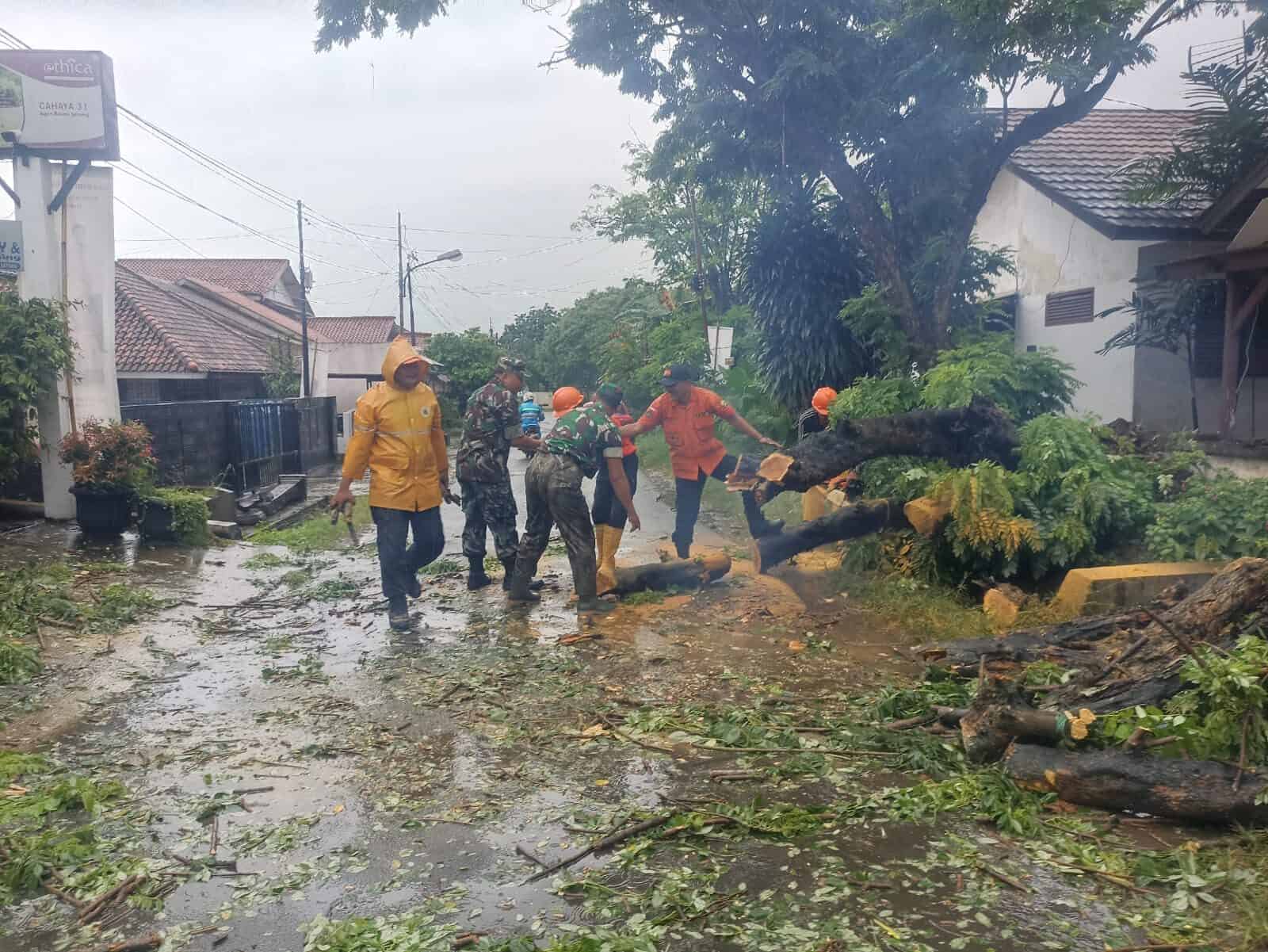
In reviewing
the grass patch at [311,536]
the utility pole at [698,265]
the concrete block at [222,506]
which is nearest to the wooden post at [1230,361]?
the grass patch at [311,536]

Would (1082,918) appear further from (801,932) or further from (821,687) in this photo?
(821,687)

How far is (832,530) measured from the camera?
8.39m

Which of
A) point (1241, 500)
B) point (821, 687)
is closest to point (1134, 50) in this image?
point (1241, 500)

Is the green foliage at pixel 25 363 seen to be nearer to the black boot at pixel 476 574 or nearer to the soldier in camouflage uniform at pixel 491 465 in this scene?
the soldier in camouflage uniform at pixel 491 465

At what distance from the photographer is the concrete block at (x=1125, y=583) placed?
6.33m

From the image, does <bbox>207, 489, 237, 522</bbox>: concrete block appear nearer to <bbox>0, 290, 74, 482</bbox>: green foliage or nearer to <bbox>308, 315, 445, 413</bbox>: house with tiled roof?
<bbox>0, 290, 74, 482</bbox>: green foliage

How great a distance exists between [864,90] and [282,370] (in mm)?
23898

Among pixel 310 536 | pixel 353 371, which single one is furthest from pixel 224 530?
pixel 353 371

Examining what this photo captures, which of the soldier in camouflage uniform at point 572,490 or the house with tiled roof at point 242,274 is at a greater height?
the house with tiled roof at point 242,274

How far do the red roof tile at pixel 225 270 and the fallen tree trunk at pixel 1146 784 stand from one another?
4622cm

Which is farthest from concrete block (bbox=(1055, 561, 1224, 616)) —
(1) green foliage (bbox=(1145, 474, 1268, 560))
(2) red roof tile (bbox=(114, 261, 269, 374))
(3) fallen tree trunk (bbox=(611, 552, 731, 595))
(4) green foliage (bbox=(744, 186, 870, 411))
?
(2) red roof tile (bbox=(114, 261, 269, 374))

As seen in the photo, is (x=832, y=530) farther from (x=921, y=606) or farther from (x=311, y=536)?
(x=311, y=536)

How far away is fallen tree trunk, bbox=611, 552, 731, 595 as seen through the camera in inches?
321

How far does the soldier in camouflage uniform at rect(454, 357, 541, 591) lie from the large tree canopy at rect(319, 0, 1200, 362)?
17.3 ft
